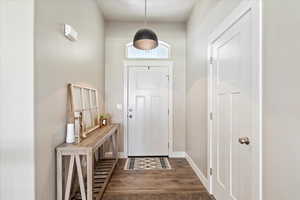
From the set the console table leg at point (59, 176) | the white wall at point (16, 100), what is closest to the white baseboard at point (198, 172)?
the console table leg at point (59, 176)

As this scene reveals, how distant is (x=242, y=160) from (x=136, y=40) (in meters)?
2.08

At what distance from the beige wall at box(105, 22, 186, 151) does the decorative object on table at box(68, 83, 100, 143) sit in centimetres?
90

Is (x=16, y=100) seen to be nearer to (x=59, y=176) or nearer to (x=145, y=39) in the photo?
(x=59, y=176)

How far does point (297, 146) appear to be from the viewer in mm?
1104

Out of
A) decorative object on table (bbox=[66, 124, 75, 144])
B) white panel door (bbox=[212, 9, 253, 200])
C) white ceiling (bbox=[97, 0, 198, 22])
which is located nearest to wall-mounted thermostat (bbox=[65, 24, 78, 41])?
decorative object on table (bbox=[66, 124, 75, 144])

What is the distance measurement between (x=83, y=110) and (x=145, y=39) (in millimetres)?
1323

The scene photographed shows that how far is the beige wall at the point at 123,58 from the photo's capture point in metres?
4.28

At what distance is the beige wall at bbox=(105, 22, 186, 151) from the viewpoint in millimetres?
4277

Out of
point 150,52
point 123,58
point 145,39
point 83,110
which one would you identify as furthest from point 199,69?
point 83,110

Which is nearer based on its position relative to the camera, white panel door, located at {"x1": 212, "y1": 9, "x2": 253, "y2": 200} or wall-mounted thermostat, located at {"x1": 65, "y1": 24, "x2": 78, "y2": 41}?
white panel door, located at {"x1": 212, "y1": 9, "x2": 253, "y2": 200}

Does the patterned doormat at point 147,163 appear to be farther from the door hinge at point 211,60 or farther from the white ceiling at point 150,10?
the white ceiling at point 150,10

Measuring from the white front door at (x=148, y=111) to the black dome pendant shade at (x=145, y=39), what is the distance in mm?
1325

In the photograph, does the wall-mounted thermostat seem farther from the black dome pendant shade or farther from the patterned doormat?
the patterned doormat

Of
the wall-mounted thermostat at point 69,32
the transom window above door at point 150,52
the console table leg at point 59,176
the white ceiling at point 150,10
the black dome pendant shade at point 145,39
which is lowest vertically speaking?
the console table leg at point 59,176
